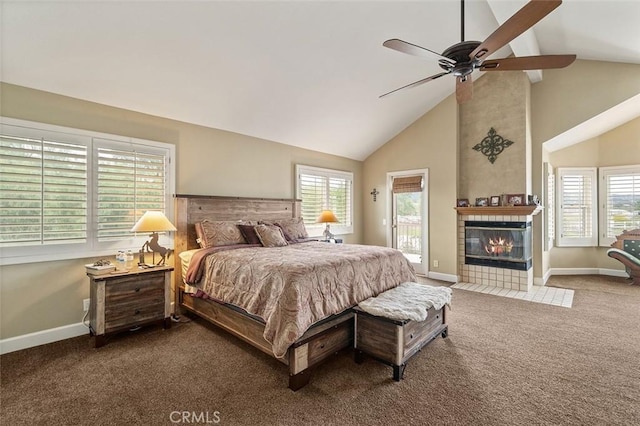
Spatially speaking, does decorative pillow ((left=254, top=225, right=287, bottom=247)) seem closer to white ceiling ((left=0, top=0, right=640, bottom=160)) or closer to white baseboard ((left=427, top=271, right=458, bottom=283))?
white ceiling ((left=0, top=0, right=640, bottom=160))

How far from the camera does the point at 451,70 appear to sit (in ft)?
8.14

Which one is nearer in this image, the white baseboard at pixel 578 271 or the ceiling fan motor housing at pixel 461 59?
the ceiling fan motor housing at pixel 461 59

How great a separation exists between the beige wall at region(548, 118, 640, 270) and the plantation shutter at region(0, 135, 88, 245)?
8001 millimetres

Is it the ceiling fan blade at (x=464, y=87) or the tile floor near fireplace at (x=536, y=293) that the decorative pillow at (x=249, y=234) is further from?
the tile floor near fireplace at (x=536, y=293)

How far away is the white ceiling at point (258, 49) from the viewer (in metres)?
2.56

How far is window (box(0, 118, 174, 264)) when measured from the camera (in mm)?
2762

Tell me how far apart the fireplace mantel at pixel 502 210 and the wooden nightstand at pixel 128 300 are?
16.0 feet

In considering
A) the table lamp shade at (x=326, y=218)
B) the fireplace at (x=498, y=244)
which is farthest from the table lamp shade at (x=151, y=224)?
the fireplace at (x=498, y=244)

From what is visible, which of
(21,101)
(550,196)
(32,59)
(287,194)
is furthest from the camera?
(550,196)

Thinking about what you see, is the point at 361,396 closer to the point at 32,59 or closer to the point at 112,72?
the point at 112,72

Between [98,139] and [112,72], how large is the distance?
76 centimetres

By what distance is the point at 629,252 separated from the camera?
17.7 feet

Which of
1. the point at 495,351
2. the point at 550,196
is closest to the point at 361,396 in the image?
the point at 495,351

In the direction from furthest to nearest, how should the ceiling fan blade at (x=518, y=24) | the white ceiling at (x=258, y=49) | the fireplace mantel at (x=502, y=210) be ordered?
1. the fireplace mantel at (x=502, y=210)
2. the white ceiling at (x=258, y=49)
3. the ceiling fan blade at (x=518, y=24)
